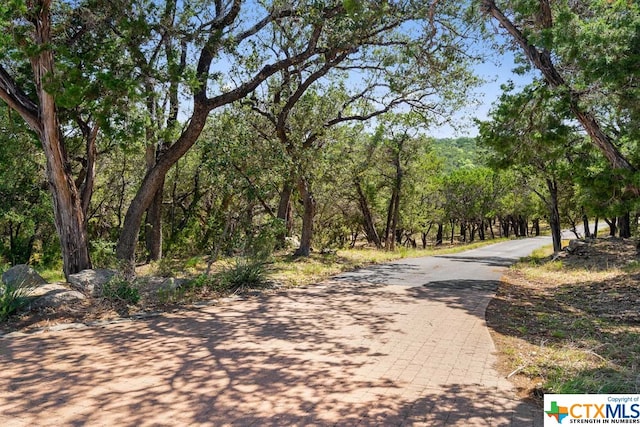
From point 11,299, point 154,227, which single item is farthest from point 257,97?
point 11,299

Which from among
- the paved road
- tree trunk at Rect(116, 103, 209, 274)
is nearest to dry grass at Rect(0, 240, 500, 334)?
the paved road

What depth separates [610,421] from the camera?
11.3 feet

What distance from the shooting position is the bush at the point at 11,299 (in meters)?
6.21

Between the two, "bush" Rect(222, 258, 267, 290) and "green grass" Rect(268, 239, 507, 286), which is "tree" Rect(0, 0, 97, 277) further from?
"green grass" Rect(268, 239, 507, 286)

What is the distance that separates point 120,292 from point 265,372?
156 inches

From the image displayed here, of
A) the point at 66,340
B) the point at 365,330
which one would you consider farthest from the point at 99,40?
the point at 365,330

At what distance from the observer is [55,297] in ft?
22.3

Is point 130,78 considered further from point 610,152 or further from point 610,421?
point 610,152

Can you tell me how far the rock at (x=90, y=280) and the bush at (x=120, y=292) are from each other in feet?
0.59

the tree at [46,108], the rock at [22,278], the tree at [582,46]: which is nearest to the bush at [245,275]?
the tree at [46,108]

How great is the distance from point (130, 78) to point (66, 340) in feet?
14.1

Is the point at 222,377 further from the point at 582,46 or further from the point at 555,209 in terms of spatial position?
the point at 555,209

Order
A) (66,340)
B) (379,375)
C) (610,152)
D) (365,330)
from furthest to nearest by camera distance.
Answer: (610,152) < (365,330) < (66,340) < (379,375)

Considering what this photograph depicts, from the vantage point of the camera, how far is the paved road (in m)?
3.58
